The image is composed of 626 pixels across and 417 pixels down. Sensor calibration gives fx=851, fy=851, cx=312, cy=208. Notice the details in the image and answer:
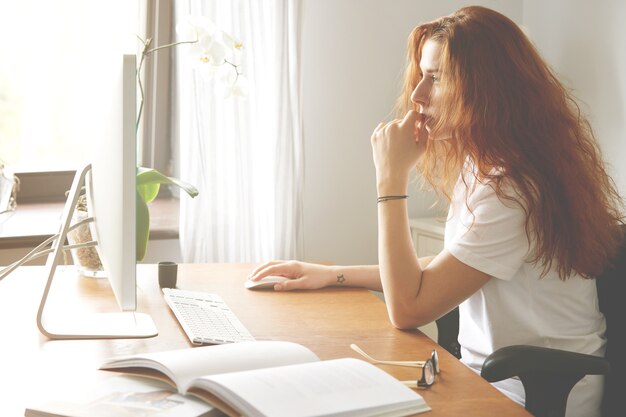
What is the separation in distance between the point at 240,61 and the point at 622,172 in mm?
1358

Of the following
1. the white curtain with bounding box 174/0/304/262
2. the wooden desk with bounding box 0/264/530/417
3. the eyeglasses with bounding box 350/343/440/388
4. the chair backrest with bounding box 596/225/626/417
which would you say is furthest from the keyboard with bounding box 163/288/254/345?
the white curtain with bounding box 174/0/304/262

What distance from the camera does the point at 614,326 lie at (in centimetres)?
165

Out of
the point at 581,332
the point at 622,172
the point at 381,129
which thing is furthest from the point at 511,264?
the point at 622,172

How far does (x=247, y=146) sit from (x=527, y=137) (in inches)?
59.2

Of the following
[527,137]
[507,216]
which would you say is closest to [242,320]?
[507,216]

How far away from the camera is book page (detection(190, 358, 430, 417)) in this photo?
1000mm

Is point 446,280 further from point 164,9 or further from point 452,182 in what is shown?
point 164,9

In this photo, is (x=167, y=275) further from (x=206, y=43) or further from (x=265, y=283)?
(x=206, y=43)

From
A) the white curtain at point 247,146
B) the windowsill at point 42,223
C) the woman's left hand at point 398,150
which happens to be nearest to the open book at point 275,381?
the woman's left hand at point 398,150

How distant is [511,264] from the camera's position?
60.3 inches

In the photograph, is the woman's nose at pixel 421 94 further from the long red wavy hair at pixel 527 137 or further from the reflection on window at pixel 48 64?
the reflection on window at pixel 48 64

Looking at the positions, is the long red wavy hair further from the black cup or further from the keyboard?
the black cup

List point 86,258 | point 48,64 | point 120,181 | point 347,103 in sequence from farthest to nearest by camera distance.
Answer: point 347,103 < point 48,64 < point 86,258 < point 120,181

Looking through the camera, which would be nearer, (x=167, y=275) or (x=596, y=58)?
(x=167, y=275)
